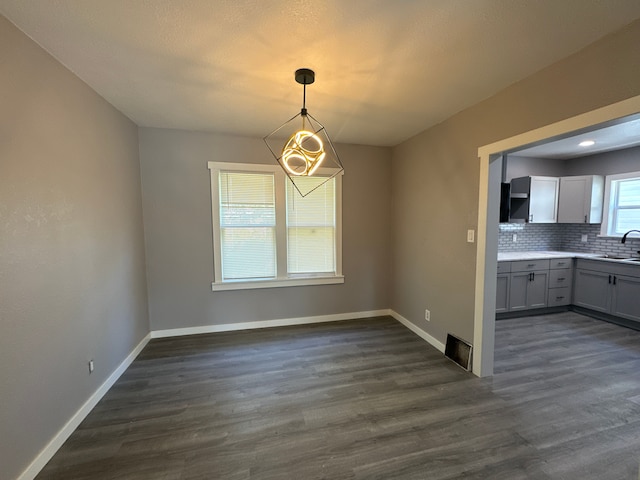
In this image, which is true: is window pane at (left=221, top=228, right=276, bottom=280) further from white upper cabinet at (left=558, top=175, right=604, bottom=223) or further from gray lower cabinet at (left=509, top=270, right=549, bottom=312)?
white upper cabinet at (left=558, top=175, right=604, bottom=223)

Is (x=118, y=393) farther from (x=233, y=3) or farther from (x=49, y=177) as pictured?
(x=233, y=3)

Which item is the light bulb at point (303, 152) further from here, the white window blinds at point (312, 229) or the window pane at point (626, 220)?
the window pane at point (626, 220)

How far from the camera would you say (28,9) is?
138 centimetres

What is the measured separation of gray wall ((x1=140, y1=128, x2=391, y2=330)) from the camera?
326 centimetres

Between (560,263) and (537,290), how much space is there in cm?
59

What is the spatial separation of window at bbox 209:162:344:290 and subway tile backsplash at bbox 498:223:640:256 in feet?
9.61

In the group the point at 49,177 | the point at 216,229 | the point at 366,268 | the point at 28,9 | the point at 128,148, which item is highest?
the point at 28,9

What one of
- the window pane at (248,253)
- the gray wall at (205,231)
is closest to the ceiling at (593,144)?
the gray wall at (205,231)

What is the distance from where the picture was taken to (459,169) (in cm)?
277

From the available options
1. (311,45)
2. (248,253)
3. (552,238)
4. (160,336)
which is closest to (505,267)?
(552,238)

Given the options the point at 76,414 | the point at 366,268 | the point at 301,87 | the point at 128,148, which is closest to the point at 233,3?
the point at 301,87

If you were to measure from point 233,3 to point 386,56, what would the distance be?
0.96 metres

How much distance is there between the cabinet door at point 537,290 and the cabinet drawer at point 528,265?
93mm

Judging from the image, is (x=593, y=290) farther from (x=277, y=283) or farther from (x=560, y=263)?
(x=277, y=283)
